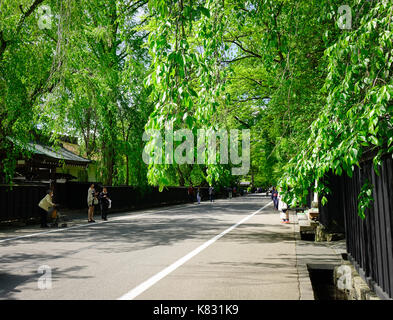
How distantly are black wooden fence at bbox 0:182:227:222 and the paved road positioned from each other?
4.14 m

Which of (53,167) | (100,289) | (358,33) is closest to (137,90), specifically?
(53,167)

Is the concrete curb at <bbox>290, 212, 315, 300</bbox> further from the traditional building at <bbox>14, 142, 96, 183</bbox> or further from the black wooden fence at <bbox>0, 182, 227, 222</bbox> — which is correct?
the black wooden fence at <bbox>0, 182, 227, 222</bbox>

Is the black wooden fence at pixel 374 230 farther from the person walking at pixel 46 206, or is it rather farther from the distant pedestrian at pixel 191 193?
the distant pedestrian at pixel 191 193

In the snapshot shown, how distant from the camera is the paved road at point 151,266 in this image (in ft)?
19.1

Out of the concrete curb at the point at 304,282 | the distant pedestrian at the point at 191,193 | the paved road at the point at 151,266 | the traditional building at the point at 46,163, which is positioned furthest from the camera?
the distant pedestrian at the point at 191,193

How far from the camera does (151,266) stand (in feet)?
25.6

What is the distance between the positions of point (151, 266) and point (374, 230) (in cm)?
430

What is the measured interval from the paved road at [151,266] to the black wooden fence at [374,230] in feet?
3.72

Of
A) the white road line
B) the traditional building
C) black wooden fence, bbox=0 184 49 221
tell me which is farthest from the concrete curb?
black wooden fence, bbox=0 184 49 221

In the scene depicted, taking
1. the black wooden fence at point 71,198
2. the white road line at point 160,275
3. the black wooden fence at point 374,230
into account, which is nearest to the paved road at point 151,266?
the white road line at point 160,275

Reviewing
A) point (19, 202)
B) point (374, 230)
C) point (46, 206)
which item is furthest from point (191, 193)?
point (374, 230)

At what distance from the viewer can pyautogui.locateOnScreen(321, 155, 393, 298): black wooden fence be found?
→ 4547 mm

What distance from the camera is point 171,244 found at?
1091cm
